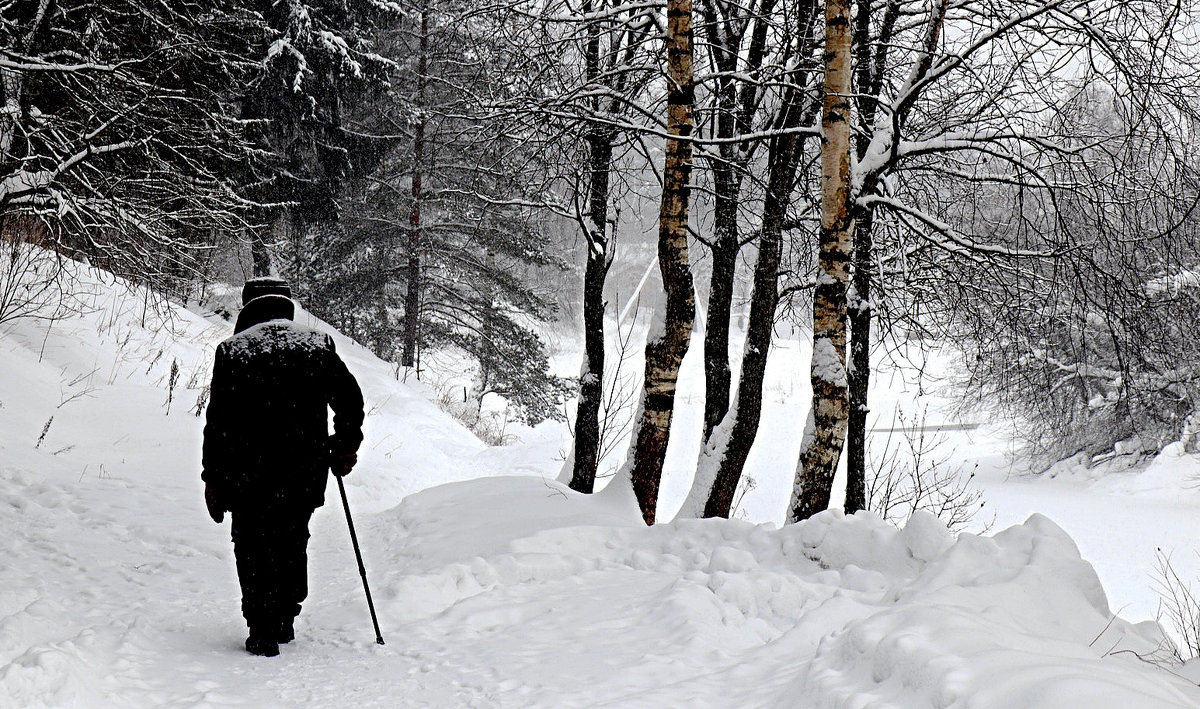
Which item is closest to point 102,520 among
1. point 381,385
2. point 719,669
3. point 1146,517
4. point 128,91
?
point 128,91

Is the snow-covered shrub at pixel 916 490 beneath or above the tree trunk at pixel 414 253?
beneath

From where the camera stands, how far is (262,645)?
3.74 m

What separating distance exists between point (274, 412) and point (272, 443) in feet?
0.51

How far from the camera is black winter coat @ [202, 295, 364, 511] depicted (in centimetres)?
398

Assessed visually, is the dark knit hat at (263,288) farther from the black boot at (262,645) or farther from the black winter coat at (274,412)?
the black boot at (262,645)

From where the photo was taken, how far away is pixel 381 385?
14.9 metres

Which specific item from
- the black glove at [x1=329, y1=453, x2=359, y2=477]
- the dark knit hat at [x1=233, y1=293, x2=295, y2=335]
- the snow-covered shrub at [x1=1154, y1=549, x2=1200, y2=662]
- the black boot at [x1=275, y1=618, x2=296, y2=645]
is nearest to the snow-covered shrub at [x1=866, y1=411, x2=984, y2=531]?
the snow-covered shrub at [x1=1154, y1=549, x2=1200, y2=662]

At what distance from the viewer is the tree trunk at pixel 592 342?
859 cm

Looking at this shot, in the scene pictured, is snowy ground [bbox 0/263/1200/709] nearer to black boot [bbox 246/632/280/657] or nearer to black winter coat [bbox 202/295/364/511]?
black boot [bbox 246/632/280/657]

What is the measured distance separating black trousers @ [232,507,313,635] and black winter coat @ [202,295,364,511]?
8cm

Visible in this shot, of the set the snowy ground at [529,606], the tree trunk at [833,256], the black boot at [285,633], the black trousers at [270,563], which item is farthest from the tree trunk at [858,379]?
the black boot at [285,633]

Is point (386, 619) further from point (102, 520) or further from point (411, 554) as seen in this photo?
point (102, 520)

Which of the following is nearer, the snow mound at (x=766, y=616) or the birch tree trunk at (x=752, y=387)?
the snow mound at (x=766, y=616)

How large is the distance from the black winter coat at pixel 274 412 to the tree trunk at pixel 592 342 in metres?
4.58
